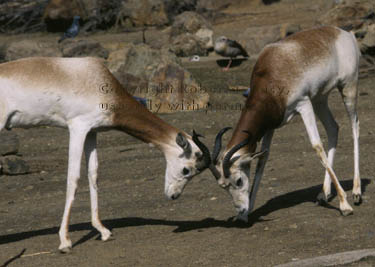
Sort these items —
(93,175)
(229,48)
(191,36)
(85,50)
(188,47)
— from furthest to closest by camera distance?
(191,36) → (188,47) → (85,50) → (229,48) → (93,175)

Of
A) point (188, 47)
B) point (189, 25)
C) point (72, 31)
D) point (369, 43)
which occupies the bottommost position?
point (72, 31)

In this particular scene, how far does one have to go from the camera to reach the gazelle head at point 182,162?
6.92m

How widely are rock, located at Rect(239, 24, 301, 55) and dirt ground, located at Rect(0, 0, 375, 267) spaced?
6280 mm

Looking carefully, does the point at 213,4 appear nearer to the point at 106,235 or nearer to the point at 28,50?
the point at 28,50

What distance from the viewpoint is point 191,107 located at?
14094mm

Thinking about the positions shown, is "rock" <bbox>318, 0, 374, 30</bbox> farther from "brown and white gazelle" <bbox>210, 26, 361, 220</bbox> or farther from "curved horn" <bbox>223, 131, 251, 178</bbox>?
"curved horn" <bbox>223, 131, 251, 178</bbox>

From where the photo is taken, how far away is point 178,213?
7996mm

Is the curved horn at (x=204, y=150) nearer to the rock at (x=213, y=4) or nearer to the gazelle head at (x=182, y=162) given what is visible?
the gazelle head at (x=182, y=162)

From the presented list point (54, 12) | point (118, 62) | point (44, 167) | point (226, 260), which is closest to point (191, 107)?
point (118, 62)

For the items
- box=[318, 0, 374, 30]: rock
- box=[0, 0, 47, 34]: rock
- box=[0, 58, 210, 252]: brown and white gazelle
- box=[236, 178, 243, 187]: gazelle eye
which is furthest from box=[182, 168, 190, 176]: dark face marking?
box=[0, 0, 47, 34]: rock

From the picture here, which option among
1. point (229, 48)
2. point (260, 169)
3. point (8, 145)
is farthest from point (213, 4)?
point (260, 169)

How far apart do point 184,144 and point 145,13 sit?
59.9ft

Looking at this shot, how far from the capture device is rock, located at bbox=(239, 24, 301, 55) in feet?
61.3

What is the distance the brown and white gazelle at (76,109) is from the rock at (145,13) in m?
17.7
